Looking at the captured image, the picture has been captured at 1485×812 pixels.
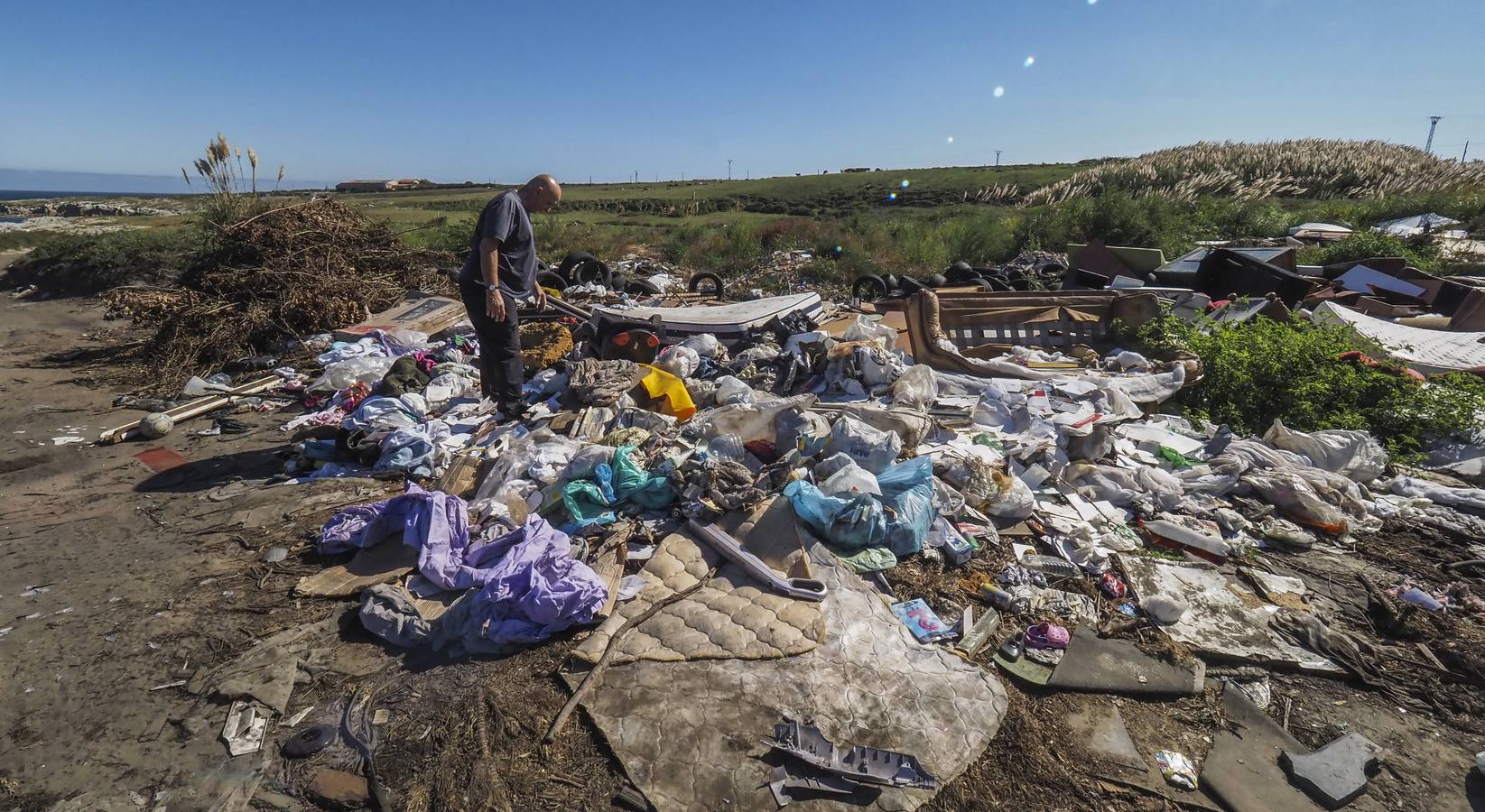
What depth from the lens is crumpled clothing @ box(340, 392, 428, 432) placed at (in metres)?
4.61

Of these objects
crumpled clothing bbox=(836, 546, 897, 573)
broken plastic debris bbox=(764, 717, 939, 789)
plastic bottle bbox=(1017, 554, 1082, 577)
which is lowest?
broken plastic debris bbox=(764, 717, 939, 789)

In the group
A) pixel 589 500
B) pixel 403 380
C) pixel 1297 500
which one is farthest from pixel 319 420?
pixel 1297 500

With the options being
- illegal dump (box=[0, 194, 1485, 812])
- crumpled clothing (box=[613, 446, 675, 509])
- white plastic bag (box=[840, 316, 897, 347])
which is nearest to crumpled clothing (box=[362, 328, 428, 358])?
illegal dump (box=[0, 194, 1485, 812])

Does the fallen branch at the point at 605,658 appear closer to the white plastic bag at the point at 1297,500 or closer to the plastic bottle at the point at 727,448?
the plastic bottle at the point at 727,448

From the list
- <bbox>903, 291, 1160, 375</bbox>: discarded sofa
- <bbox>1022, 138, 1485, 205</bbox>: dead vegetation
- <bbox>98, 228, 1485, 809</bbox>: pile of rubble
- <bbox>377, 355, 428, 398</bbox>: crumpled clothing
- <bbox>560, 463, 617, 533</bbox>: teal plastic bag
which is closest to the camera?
<bbox>98, 228, 1485, 809</bbox>: pile of rubble

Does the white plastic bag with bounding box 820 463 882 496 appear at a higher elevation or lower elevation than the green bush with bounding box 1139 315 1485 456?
lower

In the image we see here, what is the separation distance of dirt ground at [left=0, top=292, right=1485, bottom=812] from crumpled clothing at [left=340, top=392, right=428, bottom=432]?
955 millimetres

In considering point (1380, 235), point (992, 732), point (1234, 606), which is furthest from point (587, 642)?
point (1380, 235)

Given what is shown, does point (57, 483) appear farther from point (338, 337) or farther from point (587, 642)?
point (587, 642)

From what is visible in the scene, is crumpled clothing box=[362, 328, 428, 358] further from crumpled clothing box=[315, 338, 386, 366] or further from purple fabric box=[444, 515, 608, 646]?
purple fabric box=[444, 515, 608, 646]

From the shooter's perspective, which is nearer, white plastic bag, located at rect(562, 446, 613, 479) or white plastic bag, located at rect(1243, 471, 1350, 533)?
white plastic bag, located at rect(1243, 471, 1350, 533)

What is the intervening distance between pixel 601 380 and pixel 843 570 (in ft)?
8.96

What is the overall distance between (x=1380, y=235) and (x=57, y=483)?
1697 centimetres

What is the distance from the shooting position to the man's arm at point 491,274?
4227mm
